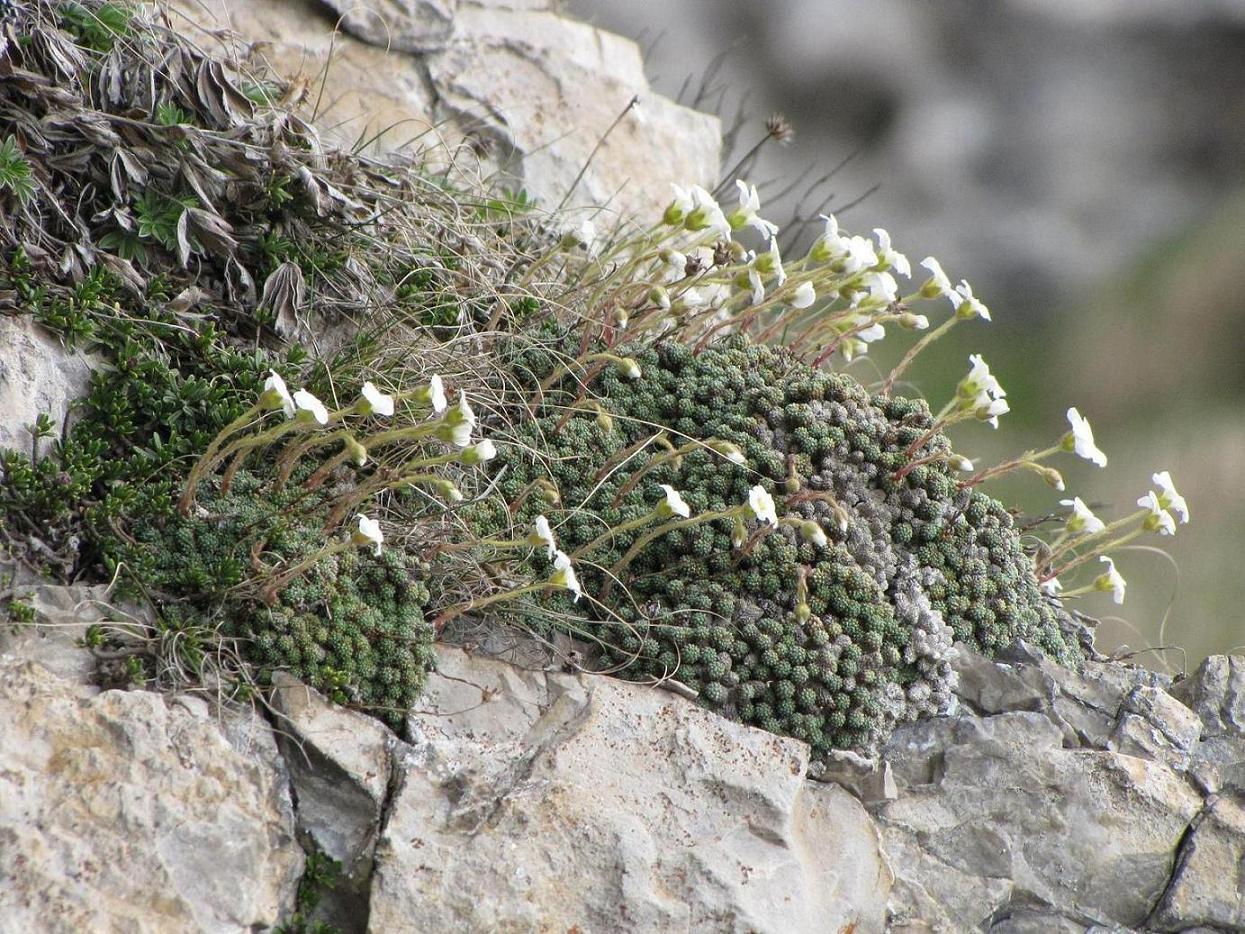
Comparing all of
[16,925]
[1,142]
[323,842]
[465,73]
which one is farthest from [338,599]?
[465,73]

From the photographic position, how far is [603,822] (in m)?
2.80

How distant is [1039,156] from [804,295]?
999 centimetres

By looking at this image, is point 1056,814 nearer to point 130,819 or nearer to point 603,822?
point 603,822

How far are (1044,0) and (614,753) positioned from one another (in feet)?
39.6

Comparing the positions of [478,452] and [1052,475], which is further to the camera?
[1052,475]

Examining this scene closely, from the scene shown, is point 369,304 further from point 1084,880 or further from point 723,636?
point 1084,880

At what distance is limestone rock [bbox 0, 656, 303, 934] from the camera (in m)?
2.33

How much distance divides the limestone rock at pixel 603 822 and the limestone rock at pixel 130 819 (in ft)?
0.95

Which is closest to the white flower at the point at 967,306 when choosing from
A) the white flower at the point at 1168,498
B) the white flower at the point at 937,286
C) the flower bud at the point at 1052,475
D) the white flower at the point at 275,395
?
the white flower at the point at 937,286

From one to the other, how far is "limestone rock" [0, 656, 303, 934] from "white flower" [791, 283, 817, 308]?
87.2 inches

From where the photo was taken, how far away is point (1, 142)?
3393mm

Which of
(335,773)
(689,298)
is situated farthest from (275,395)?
(689,298)

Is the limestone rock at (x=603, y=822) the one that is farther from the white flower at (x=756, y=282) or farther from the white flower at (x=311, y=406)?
the white flower at (x=756, y=282)

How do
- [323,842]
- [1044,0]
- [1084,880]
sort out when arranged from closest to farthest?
[323,842] → [1084,880] → [1044,0]
